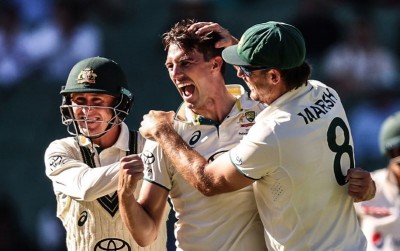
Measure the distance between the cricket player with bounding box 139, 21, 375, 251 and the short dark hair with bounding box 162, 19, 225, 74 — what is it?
14.7 inches

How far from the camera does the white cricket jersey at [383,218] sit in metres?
6.73

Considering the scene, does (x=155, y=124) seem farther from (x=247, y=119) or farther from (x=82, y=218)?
(x=82, y=218)

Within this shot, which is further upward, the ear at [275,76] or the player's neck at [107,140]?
the ear at [275,76]

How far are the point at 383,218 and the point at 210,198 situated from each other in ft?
6.14

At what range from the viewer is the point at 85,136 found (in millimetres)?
5652

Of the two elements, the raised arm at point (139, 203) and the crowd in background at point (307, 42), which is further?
the crowd in background at point (307, 42)

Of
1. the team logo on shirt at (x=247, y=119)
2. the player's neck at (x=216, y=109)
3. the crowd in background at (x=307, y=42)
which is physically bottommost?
the crowd in background at (x=307, y=42)

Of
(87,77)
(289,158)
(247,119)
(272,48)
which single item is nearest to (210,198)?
(247,119)

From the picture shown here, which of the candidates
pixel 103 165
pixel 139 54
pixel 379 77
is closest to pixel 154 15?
pixel 139 54

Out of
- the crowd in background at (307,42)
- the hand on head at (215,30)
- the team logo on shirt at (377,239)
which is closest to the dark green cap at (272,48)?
the hand on head at (215,30)

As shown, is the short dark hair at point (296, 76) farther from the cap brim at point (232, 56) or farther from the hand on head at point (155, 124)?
the hand on head at point (155, 124)

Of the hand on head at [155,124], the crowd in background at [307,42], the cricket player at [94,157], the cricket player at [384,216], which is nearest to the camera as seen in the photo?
the hand on head at [155,124]

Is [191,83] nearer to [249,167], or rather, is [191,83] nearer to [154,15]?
[249,167]

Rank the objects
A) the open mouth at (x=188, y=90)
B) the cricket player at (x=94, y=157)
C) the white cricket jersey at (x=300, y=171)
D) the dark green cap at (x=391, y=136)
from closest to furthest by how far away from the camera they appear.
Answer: the white cricket jersey at (x=300, y=171), the open mouth at (x=188, y=90), the cricket player at (x=94, y=157), the dark green cap at (x=391, y=136)
